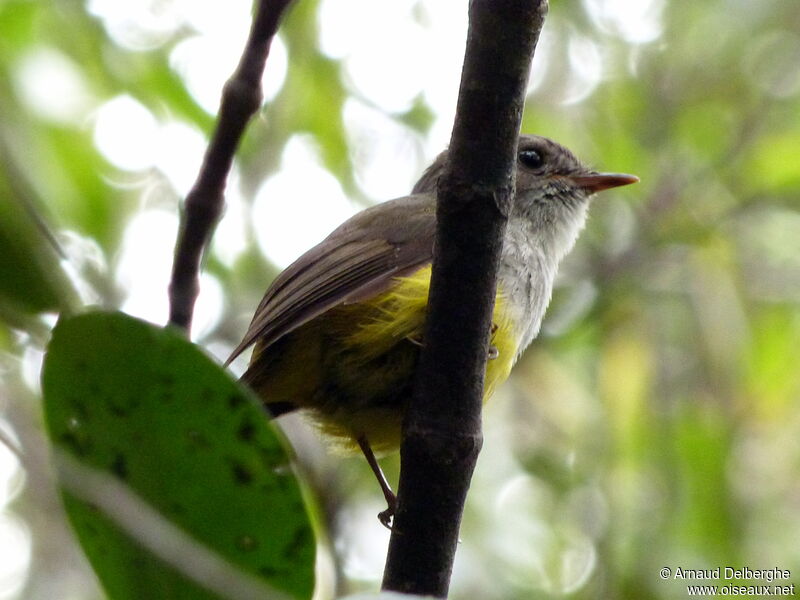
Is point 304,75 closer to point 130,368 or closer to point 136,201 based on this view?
point 136,201

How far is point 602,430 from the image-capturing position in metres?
5.14

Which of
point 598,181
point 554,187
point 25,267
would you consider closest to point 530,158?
point 554,187

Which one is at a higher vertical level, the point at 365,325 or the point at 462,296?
the point at 365,325

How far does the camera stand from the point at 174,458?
149 centimetres

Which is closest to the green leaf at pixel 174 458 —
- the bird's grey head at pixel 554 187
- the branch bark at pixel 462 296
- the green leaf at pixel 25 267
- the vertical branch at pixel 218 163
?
the green leaf at pixel 25 267

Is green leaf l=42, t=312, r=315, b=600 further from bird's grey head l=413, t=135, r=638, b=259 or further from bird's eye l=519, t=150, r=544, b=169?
bird's eye l=519, t=150, r=544, b=169

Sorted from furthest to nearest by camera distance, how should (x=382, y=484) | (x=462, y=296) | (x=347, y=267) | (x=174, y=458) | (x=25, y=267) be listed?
(x=382, y=484)
(x=347, y=267)
(x=462, y=296)
(x=174, y=458)
(x=25, y=267)

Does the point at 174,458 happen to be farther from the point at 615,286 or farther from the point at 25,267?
the point at 615,286

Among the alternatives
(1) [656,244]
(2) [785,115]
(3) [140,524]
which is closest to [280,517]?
(3) [140,524]

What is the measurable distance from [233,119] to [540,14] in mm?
633

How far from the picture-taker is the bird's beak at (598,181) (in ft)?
15.9

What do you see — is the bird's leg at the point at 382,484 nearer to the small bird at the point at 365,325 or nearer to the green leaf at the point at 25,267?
the small bird at the point at 365,325

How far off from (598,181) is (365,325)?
1.74 metres

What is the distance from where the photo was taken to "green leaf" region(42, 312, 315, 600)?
141 cm
